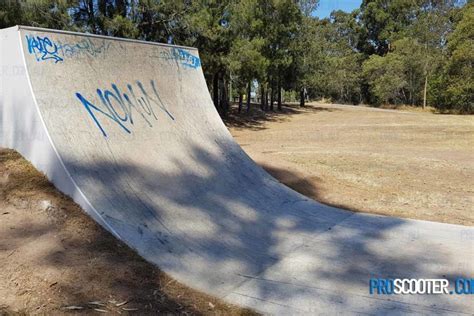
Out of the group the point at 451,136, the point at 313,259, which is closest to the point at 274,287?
the point at 313,259

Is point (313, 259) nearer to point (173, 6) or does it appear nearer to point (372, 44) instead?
point (173, 6)

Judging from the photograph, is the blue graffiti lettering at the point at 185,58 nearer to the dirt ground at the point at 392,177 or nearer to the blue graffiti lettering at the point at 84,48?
the blue graffiti lettering at the point at 84,48

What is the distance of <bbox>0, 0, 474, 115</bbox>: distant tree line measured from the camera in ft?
62.3

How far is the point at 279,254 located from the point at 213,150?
288 cm

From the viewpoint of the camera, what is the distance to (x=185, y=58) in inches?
343

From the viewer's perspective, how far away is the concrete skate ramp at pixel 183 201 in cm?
422

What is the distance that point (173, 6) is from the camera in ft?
64.8

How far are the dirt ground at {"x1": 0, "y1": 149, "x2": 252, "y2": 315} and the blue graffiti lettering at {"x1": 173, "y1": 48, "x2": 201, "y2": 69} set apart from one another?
4.36 meters

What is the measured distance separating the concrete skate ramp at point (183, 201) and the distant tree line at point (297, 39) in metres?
12.6

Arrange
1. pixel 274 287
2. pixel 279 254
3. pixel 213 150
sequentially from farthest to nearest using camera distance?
pixel 213 150, pixel 279 254, pixel 274 287

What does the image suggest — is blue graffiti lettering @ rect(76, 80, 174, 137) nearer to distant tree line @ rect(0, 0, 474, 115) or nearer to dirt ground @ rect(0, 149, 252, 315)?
dirt ground @ rect(0, 149, 252, 315)

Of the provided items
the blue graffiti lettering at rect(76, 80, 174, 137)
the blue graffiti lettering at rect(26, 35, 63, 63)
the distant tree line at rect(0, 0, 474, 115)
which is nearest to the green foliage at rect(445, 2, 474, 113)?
the distant tree line at rect(0, 0, 474, 115)

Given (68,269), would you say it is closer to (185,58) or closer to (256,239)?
(256,239)

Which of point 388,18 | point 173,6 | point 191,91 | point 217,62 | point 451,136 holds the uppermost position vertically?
point 388,18
